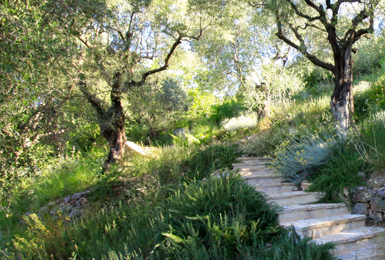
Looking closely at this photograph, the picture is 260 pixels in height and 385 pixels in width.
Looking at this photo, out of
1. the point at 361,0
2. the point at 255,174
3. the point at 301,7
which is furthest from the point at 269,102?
the point at 255,174

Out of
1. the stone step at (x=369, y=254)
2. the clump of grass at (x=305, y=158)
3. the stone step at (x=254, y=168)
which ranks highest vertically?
the clump of grass at (x=305, y=158)

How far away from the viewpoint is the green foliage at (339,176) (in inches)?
178

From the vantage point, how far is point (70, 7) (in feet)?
16.0

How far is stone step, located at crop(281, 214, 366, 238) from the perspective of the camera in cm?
357

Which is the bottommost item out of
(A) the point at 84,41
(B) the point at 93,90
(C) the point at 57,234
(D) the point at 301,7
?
(C) the point at 57,234

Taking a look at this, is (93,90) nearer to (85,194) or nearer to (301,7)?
(85,194)

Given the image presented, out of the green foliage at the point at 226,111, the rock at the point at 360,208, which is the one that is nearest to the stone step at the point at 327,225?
the rock at the point at 360,208

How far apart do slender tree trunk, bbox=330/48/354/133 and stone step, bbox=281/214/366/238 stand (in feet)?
10.7

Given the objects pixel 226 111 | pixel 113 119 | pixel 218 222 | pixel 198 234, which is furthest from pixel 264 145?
pixel 226 111

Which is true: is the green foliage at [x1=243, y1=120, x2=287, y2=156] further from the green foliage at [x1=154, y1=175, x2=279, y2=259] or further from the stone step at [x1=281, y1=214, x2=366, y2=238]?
the stone step at [x1=281, y1=214, x2=366, y2=238]

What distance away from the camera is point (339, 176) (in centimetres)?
467

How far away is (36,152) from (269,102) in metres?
8.92

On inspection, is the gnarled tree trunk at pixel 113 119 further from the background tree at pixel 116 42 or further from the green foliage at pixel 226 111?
the green foliage at pixel 226 111

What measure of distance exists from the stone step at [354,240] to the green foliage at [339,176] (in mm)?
876
